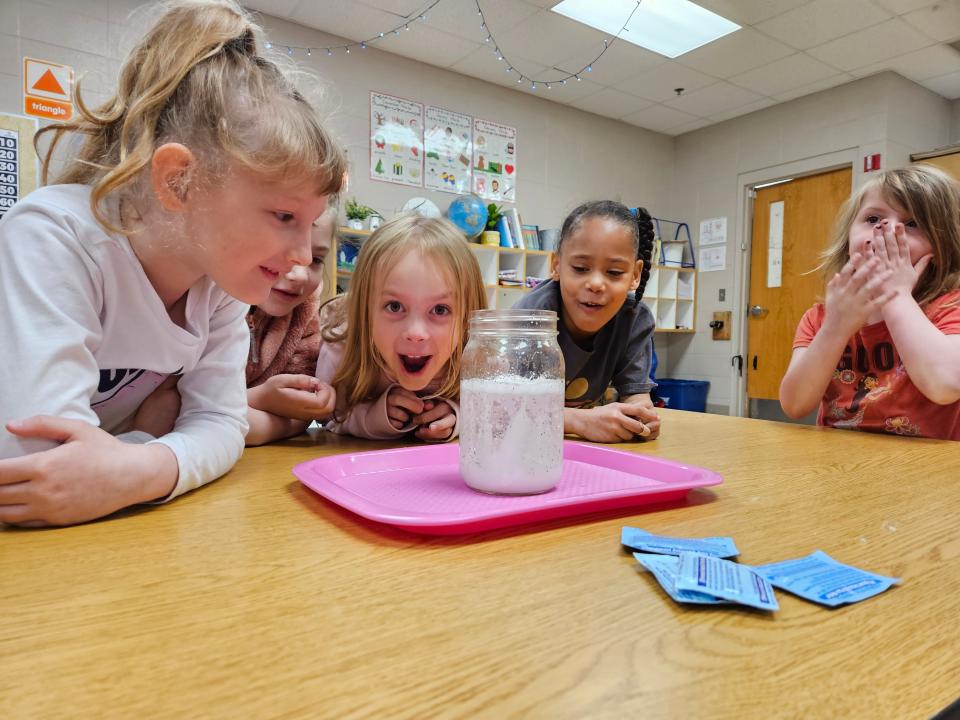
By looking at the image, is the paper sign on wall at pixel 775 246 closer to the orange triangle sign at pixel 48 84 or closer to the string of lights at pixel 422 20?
the string of lights at pixel 422 20

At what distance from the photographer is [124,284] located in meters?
0.68

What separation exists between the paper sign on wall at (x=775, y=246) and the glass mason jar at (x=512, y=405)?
4.37 m

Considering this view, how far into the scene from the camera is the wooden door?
4.17 metres

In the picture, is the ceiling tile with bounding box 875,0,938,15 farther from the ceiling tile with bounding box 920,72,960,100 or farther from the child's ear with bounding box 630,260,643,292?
the child's ear with bounding box 630,260,643,292

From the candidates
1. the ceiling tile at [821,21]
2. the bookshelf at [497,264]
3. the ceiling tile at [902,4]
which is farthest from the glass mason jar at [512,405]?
the ceiling tile at [902,4]

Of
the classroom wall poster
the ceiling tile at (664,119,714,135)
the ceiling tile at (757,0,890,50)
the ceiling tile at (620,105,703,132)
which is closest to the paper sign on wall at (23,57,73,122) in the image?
the classroom wall poster

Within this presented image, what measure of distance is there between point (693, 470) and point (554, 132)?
4.13m

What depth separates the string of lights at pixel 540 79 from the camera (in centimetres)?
329

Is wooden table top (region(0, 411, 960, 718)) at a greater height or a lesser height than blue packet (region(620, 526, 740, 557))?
lesser

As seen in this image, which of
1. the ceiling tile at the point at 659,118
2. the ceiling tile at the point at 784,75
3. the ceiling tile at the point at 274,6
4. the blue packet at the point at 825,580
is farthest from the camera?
the ceiling tile at the point at 659,118

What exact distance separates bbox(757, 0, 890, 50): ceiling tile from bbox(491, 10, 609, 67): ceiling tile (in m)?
0.92

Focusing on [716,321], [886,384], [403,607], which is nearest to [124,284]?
[403,607]

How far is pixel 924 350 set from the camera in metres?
1.11

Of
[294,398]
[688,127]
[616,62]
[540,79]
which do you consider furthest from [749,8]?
[294,398]
